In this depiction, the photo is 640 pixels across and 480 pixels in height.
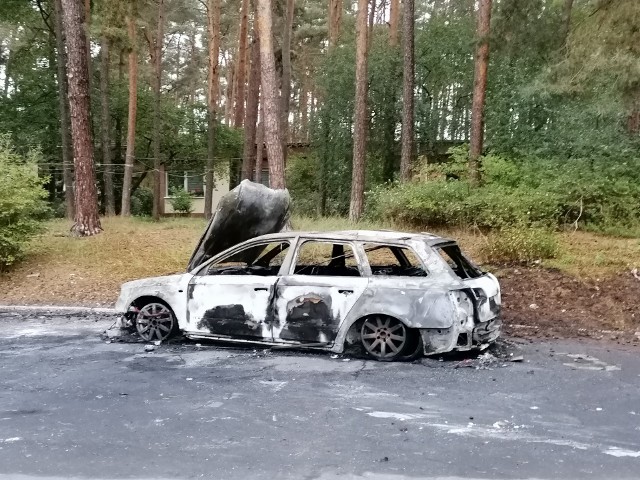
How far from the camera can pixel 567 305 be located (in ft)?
30.8

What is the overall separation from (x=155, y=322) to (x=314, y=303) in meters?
2.20

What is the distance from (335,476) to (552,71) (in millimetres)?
11232

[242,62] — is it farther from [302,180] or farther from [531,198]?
[531,198]

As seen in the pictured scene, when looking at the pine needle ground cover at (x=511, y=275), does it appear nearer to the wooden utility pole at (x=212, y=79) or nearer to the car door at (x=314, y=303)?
the car door at (x=314, y=303)

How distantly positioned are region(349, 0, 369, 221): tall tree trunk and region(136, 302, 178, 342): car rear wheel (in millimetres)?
12188

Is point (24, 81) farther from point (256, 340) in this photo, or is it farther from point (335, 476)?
point (335, 476)

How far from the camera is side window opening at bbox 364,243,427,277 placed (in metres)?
6.92

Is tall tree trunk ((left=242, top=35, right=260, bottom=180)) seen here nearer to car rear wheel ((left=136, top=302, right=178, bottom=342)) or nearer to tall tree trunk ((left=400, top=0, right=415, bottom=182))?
tall tree trunk ((left=400, top=0, right=415, bottom=182))

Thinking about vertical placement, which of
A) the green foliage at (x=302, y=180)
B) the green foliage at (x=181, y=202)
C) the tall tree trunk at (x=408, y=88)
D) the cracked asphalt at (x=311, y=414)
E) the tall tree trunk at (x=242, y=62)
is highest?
the tall tree trunk at (x=242, y=62)

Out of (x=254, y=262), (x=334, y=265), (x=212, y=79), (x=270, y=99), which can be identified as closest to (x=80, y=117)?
(x=270, y=99)

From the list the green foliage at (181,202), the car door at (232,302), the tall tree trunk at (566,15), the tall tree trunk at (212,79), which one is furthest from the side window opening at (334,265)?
the green foliage at (181,202)

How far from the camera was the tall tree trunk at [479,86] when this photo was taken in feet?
54.6

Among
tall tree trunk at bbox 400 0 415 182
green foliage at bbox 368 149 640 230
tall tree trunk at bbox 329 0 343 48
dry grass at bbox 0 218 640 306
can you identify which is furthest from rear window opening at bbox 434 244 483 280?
tall tree trunk at bbox 329 0 343 48

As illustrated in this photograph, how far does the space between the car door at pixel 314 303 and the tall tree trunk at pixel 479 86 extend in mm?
10566
